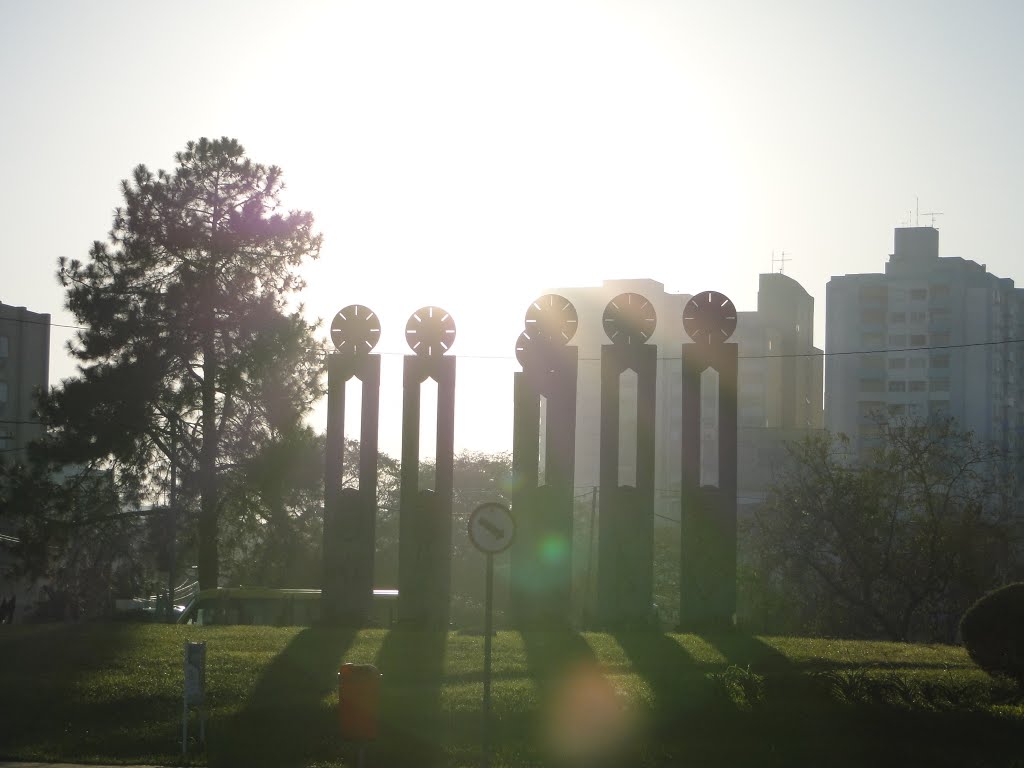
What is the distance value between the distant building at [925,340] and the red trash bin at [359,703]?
310 feet

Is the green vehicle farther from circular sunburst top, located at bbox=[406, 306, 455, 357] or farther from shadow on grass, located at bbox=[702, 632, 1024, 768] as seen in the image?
shadow on grass, located at bbox=[702, 632, 1024, 768]

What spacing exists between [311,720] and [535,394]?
10.7m

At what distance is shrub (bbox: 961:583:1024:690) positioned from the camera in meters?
16.2

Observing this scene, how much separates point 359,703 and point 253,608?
2433 cm

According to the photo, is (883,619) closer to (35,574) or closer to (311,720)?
(311,720)

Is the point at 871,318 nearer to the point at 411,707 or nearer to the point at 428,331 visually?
the point at 428,331

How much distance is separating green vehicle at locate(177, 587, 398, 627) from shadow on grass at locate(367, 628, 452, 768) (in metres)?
14.8

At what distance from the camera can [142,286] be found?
1435 inches

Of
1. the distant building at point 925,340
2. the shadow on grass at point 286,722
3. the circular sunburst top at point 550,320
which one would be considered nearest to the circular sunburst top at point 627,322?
the circular sunburst top at point 550,320

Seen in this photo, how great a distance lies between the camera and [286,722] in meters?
15.5

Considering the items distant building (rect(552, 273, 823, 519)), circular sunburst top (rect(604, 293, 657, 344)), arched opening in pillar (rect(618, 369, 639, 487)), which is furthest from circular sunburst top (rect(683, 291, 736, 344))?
distant building (rect(552, 273, 823, 519))

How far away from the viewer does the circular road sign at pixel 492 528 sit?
503 inches

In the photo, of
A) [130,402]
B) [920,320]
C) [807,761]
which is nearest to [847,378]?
[920,320]

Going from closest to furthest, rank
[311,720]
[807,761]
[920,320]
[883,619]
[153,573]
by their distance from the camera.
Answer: [807,761]
[311,720]
[883,619]
[153,573]
[920,320]
